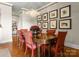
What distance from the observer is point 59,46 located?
2.09m

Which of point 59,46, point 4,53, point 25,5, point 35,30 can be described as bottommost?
point 4,53

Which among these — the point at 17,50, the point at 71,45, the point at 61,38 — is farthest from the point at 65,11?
the point at 17,50

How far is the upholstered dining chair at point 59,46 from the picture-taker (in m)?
2.04

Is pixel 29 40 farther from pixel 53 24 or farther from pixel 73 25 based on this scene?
pixel 73 25

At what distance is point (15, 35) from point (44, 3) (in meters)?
0.76

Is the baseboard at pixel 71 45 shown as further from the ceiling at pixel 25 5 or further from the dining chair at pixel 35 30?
the ceiling at pixel 25 5

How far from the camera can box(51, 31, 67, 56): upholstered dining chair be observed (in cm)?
204

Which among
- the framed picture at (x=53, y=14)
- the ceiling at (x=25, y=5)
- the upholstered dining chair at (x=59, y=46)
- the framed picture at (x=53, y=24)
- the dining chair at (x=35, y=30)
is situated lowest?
the upholstered dining chair at (x=59, y=46)

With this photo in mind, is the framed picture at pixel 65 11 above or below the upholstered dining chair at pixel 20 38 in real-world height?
above

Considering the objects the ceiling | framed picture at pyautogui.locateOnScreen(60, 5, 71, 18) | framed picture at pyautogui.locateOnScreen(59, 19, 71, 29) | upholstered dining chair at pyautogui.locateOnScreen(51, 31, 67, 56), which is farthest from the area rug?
framed picture at pyautogui.locateOnScreen(60, 5, 71, 18)

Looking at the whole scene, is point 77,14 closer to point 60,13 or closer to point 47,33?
point 60,13

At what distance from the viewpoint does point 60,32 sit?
205cm

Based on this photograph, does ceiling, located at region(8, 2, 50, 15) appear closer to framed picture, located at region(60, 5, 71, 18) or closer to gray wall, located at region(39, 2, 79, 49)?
gray wall, located at region(39, 2, 79, 49)

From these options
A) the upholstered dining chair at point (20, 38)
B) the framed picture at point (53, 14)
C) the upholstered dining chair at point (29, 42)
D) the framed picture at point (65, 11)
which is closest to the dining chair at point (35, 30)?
the upholstered dining chair at point (29, 42)
